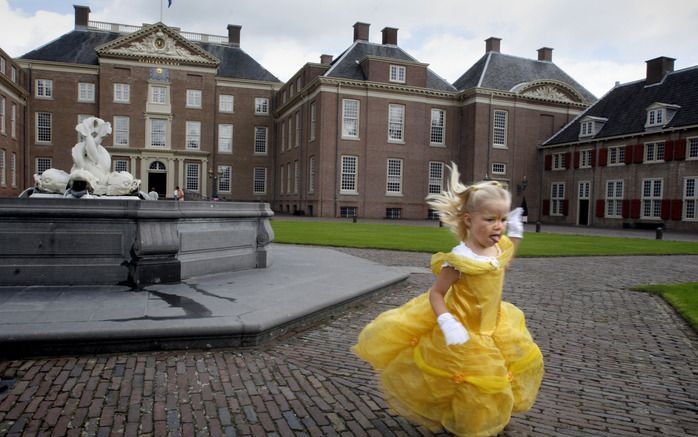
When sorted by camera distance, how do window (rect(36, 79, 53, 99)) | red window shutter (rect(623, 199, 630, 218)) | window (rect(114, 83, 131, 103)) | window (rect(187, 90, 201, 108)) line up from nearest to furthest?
red window shutter (rect(623, 199, 630, 218))
window (rect(36, 79, 53, 99))
window (rect(114, 83, 131, 103))
window (rect(187, 90, 201, 108))

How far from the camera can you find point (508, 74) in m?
46.1

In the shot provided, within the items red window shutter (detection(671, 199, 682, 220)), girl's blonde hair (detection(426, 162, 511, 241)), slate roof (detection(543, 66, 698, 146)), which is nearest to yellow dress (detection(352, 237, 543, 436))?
girl's blonde hair (detection(426, 162, 511, 241))

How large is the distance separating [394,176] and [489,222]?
1657 inches

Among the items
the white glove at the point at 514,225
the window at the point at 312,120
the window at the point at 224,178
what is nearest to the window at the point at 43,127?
→ the window at the point at 224,178

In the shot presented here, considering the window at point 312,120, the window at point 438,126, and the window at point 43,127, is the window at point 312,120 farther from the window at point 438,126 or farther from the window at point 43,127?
the window at point 43,127

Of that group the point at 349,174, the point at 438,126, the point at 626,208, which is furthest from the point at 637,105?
the point at 349,174

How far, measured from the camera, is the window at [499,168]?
45.5m

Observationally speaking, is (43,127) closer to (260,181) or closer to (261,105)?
(261,105)

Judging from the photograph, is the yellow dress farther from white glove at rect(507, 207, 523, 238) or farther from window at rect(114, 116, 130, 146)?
window at rect(114, 116, 130, 146)

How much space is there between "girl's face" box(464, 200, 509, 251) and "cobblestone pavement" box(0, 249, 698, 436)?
1447 mm

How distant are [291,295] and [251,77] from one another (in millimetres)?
51407

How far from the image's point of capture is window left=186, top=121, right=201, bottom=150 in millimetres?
52656

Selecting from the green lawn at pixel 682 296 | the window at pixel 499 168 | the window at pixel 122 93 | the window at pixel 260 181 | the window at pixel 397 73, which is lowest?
the green lawn at pixel 682 296

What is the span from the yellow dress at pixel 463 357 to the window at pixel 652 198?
39.6 m
